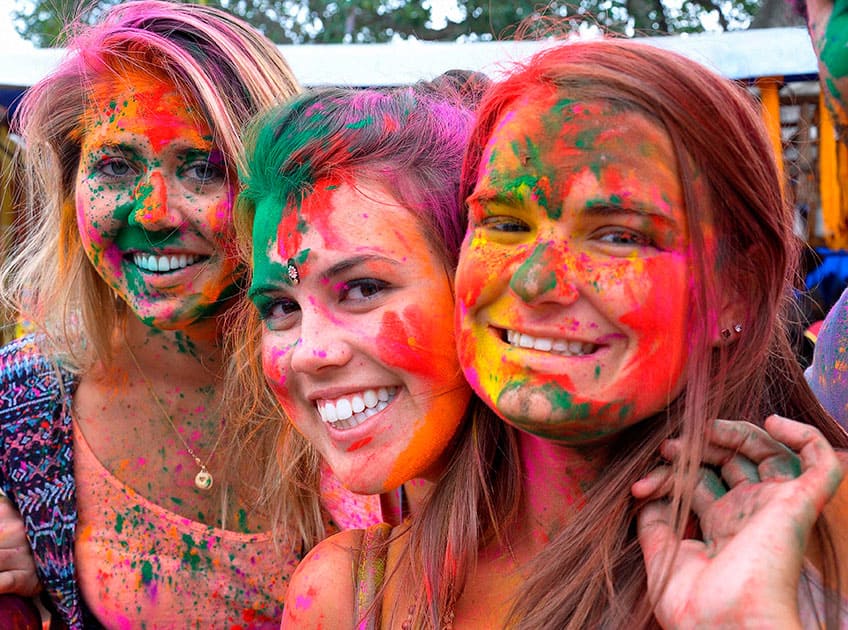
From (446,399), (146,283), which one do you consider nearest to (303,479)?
(146,283)

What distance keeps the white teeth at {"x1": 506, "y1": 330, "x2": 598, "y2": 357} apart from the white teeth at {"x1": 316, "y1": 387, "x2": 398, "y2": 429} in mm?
364

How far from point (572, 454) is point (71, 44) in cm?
Answer: 186

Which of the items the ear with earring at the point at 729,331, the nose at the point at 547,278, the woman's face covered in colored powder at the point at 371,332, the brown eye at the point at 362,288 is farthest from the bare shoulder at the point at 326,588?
the ear with earring at the point at 729,331

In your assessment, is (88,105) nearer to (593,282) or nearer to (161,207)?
(161,207)

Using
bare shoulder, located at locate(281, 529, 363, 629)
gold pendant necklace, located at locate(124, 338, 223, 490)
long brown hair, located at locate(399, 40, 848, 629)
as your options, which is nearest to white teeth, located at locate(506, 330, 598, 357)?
long brown hair, located at locate(399, 40, 848, 629)

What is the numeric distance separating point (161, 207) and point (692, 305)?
1.37 metres

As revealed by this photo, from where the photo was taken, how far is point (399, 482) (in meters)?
1.71

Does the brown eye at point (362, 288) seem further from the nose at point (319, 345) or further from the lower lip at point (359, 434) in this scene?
the lower lip at point (359, 434)

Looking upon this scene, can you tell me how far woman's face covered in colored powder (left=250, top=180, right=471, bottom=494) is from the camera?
1691mm

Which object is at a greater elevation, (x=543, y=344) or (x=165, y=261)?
(x=543, y=344)

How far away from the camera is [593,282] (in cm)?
138

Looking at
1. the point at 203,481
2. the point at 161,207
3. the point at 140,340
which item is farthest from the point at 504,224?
the point at 140,340

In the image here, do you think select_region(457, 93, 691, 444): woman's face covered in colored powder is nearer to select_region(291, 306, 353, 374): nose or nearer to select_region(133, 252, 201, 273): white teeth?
select_region(291, 306, 353, 374): nose

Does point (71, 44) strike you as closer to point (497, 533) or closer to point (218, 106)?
point (218, 106)
